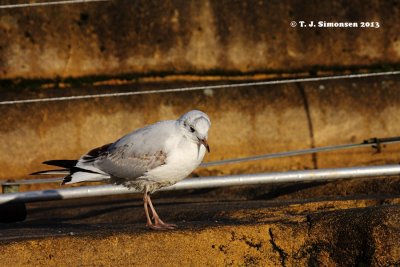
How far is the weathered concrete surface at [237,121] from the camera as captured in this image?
1037 centimetres

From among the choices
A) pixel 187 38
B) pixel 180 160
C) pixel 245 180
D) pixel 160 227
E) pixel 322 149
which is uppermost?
pixel 187 38

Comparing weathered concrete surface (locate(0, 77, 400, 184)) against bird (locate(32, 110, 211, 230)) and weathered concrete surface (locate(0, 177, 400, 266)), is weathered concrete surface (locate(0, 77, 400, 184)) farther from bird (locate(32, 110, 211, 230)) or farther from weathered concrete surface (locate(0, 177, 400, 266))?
weathered concrete surface (locate(0, 177, 400, 266))

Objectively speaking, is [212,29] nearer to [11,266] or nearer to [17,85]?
[17,85]

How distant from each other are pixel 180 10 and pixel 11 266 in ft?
17.9

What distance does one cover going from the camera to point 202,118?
643 cm

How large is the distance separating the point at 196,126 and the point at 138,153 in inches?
19.2

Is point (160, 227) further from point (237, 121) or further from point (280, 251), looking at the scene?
point (237, 121)

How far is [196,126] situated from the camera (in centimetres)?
638

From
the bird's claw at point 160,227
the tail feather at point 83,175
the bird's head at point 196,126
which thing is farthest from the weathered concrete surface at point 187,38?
the bird's claw at point 160,227

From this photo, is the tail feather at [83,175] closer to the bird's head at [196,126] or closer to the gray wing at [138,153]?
the gray wing at [138,153]

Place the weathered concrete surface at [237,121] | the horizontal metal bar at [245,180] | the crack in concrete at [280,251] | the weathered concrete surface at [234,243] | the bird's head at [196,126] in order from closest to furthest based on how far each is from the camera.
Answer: the weathered concrete surface at [234,243]
the crack in concrete at [280,251]
the bird's head at [196,126]
the horizontal metal bar at [245,180]
the weathered concrete surface at [237,121]

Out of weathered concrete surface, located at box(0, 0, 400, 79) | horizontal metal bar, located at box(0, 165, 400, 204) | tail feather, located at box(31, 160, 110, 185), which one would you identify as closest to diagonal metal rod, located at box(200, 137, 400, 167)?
weathered concrete surface, located at box(0, 0, 400, 79)

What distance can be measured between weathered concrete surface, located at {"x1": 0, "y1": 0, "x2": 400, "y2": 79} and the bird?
3.93m

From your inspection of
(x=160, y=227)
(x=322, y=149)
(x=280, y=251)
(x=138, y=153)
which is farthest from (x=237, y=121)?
(x=280, y=251)
